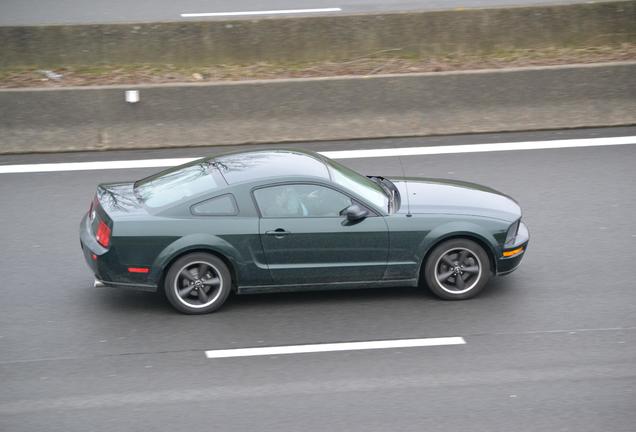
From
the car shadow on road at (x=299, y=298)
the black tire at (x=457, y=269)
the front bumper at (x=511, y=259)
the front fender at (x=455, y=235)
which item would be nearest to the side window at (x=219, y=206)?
the car shadow on road at (x=299, y=298)

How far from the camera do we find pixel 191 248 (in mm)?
8227

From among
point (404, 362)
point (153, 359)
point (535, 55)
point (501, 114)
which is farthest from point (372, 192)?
point (535, 55)

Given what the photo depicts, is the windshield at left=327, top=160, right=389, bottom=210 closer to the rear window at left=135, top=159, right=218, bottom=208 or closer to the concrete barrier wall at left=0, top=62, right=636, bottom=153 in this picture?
the rear window at left=135, top=159, right=218, bottom=208

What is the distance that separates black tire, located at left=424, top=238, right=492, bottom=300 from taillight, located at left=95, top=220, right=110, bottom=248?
9.62 ft

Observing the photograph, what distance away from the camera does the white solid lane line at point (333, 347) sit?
305 inches

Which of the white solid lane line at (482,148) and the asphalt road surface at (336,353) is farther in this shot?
the white solid lane line at (482,148)

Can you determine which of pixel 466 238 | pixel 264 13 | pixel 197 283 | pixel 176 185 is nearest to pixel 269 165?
pixel 176 185

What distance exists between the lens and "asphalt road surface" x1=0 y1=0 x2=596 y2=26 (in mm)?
16609

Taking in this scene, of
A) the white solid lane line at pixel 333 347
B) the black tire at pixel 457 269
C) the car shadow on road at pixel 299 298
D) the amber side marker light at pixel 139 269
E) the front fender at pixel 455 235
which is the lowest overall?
the white solid lane line at pixel 333 347

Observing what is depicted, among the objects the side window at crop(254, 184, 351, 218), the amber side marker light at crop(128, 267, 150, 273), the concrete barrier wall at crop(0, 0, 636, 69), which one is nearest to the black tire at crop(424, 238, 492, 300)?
the side window at crop(254, 184, 351, 218)

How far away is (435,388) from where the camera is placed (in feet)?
23.5

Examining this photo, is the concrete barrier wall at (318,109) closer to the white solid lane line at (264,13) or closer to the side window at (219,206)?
the white solid lane line at (264,13)

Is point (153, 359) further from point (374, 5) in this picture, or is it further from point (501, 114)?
point (374, 5)

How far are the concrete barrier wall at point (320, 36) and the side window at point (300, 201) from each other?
658 cm
